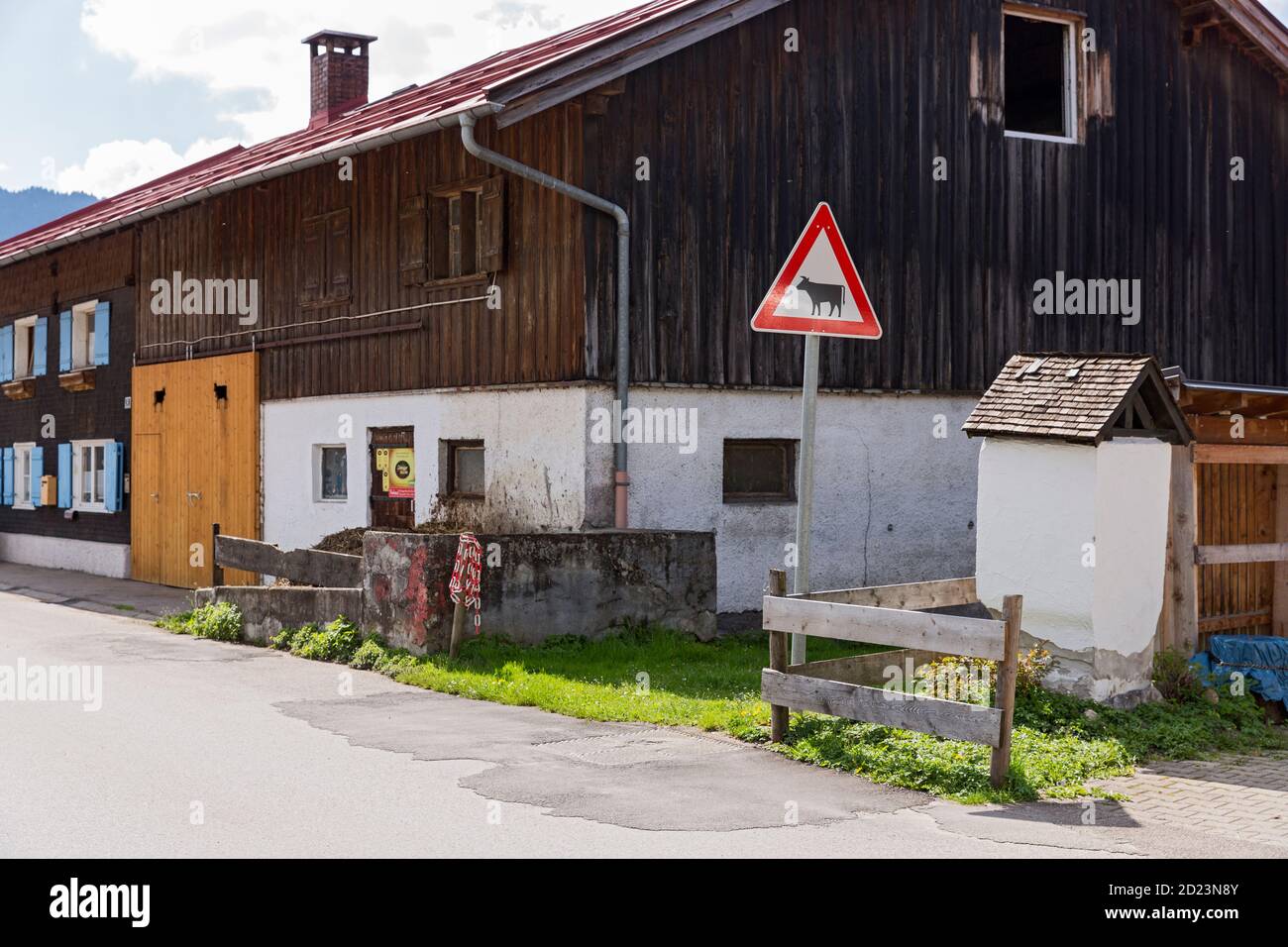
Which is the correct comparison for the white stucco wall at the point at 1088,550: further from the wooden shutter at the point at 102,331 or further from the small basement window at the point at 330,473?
the wooden shutter at the point at 102,331

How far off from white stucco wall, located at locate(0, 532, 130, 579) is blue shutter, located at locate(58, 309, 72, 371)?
3.23m

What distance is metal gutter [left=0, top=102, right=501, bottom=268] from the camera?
540 inches

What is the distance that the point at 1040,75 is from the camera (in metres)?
19.2

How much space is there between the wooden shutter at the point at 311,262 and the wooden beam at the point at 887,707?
11276 millimetres

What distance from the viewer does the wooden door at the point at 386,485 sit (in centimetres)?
1692

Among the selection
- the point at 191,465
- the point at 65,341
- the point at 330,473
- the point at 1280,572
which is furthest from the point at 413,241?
the point at 65,341

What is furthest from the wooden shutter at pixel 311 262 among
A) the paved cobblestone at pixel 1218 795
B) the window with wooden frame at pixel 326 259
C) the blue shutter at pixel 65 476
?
the paved cobblestone at pixel 1218 795

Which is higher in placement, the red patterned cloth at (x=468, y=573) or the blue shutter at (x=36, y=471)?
the blue shutter at (x=36, y=471)

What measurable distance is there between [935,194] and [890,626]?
29.8 ft

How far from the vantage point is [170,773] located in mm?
8125

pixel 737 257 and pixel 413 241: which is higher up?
pixel 413 241

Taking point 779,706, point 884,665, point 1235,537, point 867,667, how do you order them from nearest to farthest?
1. point 779,706
2. point 867,667
3. point 884,665
4. point 1235,537

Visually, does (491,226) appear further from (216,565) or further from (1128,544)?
(1128,544)
